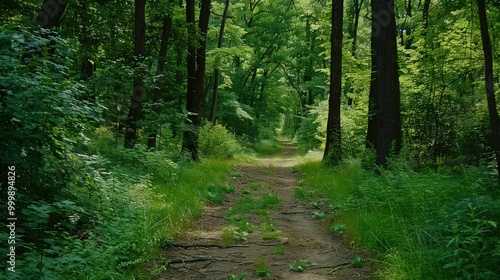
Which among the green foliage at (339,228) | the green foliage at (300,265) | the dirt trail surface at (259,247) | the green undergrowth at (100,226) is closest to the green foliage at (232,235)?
the dirt trail surface at (259,247)

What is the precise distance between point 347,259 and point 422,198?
1287mm

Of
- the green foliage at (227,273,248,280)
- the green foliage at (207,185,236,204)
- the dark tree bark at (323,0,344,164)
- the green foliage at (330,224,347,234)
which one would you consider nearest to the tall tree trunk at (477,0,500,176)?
the green foliage at (330,224,347,234)

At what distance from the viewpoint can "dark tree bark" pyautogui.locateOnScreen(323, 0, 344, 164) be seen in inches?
472

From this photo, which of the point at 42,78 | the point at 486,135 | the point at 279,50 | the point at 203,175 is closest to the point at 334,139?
the point at 486,135

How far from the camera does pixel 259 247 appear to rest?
16.7ft

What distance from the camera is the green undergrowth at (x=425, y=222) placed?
3047 mm

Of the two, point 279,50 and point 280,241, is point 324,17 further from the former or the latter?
point 279,50

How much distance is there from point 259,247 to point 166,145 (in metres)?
8.18

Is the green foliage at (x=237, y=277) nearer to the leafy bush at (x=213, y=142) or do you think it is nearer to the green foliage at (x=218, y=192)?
the green foliage at (x=218, y=192)

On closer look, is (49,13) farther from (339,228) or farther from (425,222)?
(425,222)

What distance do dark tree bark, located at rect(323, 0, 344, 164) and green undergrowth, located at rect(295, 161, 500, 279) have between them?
4518 millimetres

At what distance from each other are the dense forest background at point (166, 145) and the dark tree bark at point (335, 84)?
0.05 meters

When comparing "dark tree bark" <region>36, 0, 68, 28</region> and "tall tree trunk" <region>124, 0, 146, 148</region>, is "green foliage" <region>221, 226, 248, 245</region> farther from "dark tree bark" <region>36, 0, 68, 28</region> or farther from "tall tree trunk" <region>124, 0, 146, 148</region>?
"tall tree trunk" <region>124, 0, 146, 148</region>

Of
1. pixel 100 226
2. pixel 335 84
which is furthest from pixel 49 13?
pixel 335 84
